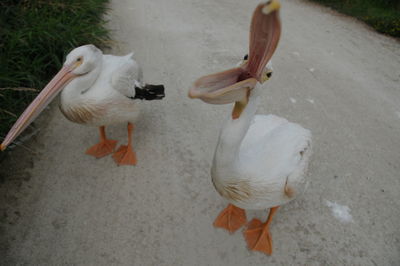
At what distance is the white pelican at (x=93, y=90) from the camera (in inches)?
87.6

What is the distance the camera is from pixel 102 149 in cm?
288

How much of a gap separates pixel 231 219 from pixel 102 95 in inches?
59.1

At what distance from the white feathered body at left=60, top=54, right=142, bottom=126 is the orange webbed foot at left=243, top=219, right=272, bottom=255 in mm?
1478

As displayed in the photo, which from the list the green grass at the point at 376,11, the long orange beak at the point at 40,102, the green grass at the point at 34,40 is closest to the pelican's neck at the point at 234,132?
the long orange beak at the point at 40,102

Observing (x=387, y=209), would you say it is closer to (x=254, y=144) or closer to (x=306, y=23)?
(x=254, y=144)

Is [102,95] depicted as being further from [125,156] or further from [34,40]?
[34,40]

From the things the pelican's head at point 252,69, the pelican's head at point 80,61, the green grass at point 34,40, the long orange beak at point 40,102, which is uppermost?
the pelican's head at point 252,69

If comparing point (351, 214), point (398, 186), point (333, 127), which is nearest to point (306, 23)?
point (333, 127)

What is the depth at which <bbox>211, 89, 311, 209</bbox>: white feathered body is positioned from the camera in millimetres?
1771

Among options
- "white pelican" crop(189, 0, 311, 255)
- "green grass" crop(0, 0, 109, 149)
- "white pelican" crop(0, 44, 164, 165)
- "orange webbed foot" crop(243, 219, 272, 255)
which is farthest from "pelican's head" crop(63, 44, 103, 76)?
"orange webbed foot" crop(243, 219, 272, 255)

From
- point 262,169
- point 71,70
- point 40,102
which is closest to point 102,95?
point 71,70

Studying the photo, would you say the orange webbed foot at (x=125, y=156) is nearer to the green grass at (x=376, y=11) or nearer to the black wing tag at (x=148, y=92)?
the black wing tag at (x=148, y=92)

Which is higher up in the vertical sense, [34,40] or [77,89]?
[77,89]

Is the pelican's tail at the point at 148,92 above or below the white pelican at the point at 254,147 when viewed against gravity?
below
